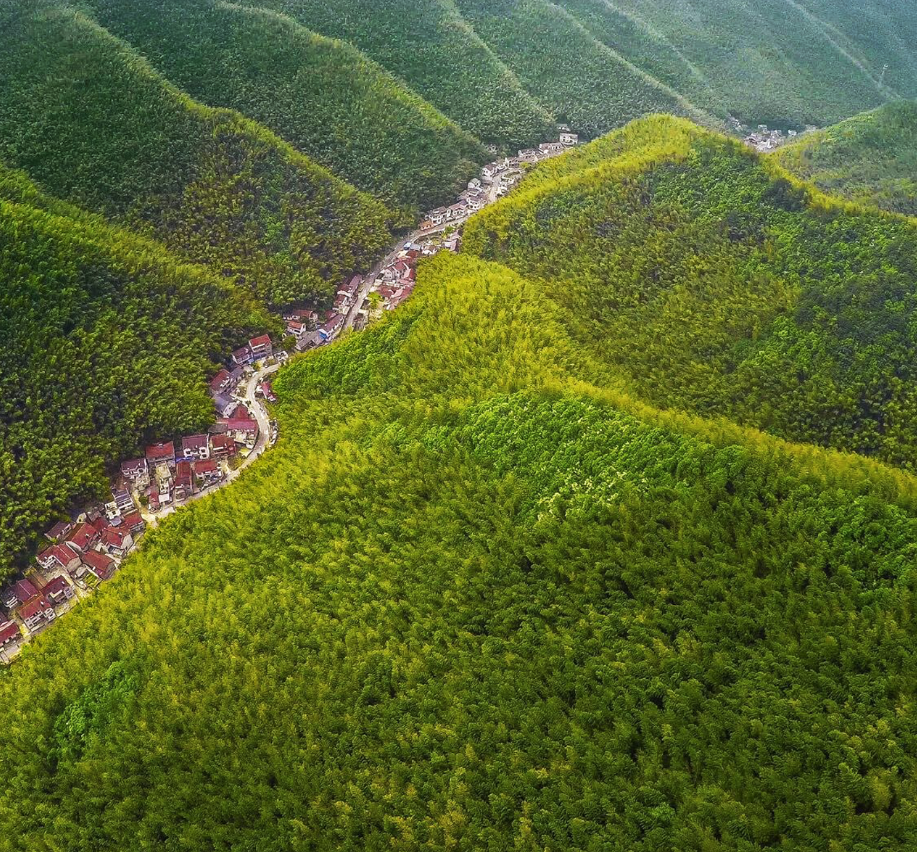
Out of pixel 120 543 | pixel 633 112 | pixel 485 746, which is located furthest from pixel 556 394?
pixel 633 112

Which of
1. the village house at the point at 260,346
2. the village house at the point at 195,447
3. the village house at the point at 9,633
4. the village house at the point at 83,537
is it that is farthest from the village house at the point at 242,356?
the village house at the point at 9,633

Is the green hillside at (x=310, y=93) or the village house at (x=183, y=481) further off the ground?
the green hillside at (x=310, y=93)

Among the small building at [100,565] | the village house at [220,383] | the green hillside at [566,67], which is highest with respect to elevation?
the green hillside at [566,67]

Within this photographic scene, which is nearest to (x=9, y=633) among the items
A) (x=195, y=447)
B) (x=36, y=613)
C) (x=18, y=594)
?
(x=36, y=613)

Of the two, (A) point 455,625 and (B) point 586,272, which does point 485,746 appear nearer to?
(A) point 455,625

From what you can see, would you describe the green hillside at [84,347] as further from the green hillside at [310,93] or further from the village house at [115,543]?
the green hillside at [310,93]

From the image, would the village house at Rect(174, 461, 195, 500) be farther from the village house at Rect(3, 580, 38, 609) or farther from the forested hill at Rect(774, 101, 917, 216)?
the forested hill at Rect(774, 101, 917, 216)
